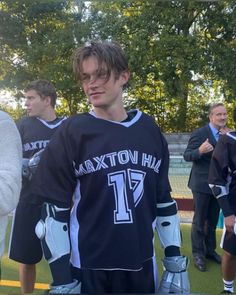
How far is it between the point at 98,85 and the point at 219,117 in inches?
108

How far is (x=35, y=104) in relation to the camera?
10.8 ft

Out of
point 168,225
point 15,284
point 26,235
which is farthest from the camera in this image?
point 15,284

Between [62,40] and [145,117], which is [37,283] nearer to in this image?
[145,117]

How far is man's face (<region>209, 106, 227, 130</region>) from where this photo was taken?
4258 millimetres

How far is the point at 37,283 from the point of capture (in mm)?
4004

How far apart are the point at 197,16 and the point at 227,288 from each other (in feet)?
46.0

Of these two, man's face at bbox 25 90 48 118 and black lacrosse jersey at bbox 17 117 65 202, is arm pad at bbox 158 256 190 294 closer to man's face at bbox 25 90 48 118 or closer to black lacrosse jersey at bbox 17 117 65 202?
black lacrosse jersey at bbox 17 117 65 202

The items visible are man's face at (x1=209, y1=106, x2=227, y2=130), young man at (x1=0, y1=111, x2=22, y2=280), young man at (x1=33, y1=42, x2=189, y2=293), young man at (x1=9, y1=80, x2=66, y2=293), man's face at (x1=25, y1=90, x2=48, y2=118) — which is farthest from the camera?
man's face at (x1=209, y1=106, x2=227, y2=130)

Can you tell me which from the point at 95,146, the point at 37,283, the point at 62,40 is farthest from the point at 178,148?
the point at 95,146

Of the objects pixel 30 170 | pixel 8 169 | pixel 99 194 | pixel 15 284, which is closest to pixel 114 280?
pixel 99 194

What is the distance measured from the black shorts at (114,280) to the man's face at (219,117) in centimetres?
268

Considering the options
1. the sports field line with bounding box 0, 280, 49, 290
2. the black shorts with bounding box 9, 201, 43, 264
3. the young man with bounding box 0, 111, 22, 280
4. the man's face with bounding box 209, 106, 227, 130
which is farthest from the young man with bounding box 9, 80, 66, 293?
the man's face with bounding box 209, 106, 227, 130

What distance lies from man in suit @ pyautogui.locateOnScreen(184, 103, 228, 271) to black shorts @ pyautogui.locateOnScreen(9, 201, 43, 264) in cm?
187

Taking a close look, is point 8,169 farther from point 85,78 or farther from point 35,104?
point 35,104
